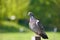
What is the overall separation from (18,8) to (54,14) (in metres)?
0.34

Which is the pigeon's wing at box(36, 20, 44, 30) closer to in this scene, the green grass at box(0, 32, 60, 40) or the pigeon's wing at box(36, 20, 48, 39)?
the pigeon's wing at box(36, 20, 48, 39)

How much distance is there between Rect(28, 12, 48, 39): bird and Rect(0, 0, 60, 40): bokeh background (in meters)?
0.05

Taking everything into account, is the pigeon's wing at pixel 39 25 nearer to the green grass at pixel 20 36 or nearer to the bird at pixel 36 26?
the bird at pixel 36 26

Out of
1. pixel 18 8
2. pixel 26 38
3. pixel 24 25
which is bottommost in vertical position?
pixel 26 38

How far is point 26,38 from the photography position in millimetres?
1811

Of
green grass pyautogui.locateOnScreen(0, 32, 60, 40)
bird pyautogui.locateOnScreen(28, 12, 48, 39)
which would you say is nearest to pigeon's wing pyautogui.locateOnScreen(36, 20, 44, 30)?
bird pyautogui.locateOnScreen(28, 12, 48, 39)

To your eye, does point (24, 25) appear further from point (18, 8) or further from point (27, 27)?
point (18, 8)

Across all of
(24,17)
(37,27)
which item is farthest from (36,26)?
(24,17)

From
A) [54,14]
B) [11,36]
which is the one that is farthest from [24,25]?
[54,14]

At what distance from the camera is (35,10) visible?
1.84 metres

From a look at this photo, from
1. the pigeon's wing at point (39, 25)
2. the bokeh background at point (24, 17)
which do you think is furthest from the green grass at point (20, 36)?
the pigeon's wing at point (39, 25)

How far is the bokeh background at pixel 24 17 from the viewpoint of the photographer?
1819mm

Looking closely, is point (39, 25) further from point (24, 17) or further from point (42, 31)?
point (24, 17)

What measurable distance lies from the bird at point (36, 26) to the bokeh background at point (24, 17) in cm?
5
